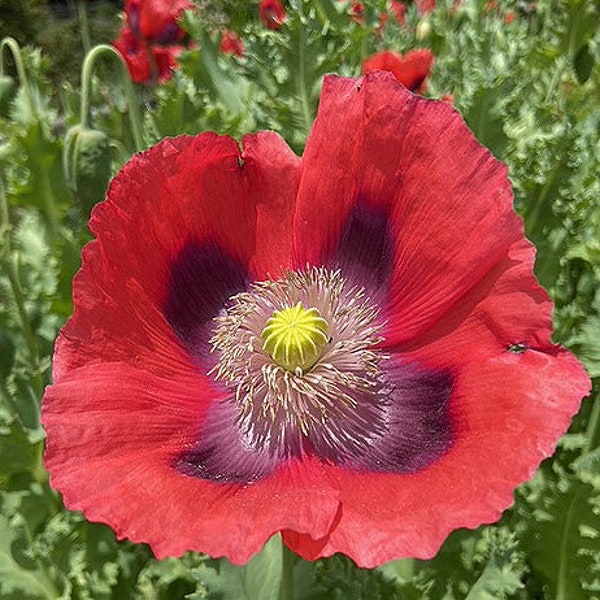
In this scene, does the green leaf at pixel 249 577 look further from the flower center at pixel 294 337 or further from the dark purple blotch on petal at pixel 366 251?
the dark purple blotch on petal at pixel 366 251

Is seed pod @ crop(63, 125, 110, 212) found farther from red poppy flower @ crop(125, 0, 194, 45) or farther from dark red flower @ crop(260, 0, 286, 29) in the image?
red poppy flower @ crop(125, 0, 194, 45)

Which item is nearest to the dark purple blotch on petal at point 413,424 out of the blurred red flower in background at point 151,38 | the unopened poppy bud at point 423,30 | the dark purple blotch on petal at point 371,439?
the dark purple blotch on petal at point 371,439

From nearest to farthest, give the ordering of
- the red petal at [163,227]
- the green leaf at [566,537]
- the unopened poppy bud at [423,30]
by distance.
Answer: the red petal at [163,227] < the green leaf at [566,537] < the unopened poppy bud at [423,30]

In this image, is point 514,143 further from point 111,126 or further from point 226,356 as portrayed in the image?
point 111,126

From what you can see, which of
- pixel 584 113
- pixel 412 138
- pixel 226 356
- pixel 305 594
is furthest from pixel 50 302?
pixel 584 113

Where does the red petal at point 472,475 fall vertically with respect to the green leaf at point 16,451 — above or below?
above

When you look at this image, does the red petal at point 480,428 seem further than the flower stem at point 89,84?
No

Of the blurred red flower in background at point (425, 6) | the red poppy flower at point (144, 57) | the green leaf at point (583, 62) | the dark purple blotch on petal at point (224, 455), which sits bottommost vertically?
the red poppy flower at point (144, 57)

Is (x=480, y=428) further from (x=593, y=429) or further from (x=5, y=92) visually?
(x=5, y=92)
